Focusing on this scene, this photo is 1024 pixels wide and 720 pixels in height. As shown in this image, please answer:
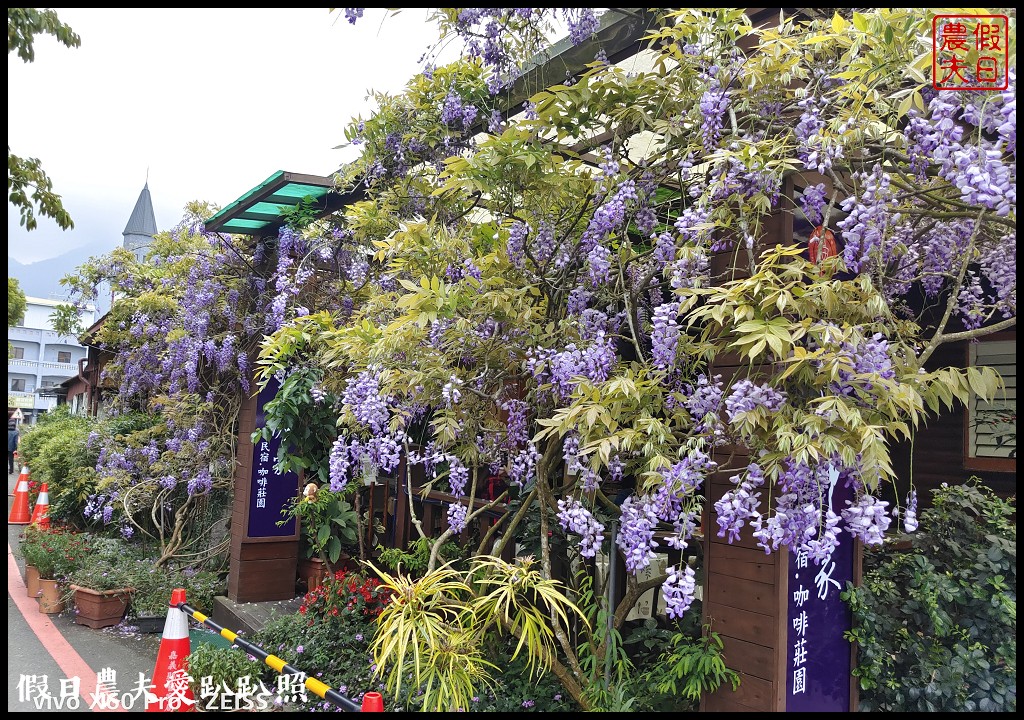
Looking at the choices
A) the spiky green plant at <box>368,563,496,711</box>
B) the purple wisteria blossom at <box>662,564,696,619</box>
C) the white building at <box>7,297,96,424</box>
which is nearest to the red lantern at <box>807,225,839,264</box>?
the purple wisteria blossom at <box>662,564,696,619</box>

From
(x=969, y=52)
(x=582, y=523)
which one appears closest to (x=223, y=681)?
(x=582, y=523)

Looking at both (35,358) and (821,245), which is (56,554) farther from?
(35,358)

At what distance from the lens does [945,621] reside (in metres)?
3.87

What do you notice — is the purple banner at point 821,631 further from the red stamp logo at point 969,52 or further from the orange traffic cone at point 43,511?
the orange traffic cone at point 43,511

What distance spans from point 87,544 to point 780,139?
28.0 feet

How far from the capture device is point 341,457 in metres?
4.82

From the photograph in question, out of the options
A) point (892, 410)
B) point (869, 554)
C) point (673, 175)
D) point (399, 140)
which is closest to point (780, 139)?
point (673, 175)

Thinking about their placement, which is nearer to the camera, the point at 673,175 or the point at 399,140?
the point at 673,175

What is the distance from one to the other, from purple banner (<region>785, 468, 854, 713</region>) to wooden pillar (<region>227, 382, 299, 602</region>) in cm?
540

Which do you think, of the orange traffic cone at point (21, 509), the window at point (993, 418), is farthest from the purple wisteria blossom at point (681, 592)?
the orange traffic cone at point (21, 509)

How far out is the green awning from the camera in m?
6.55

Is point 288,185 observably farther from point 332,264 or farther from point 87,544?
point 87,544

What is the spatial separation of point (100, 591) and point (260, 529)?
159 cm

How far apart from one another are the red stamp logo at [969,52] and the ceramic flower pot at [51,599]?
8627mm
